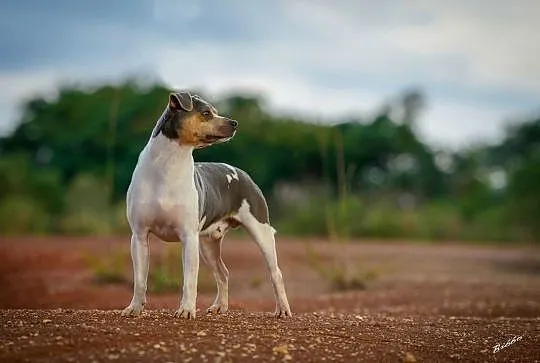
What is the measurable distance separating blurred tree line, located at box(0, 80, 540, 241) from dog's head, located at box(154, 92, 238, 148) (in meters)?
17.3

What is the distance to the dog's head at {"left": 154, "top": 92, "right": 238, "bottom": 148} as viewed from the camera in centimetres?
743

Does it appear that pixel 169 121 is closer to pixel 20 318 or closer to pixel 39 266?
pixel 20 318

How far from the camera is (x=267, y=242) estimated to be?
331 inches

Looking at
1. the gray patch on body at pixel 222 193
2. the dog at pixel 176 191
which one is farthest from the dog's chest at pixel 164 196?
the gray patch on body at pixel 222 193

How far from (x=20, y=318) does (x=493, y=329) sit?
4.35 meters

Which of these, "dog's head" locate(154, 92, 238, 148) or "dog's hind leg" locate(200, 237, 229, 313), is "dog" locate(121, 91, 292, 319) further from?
"dog's hind leg" locate(200, 237, 229, 313)

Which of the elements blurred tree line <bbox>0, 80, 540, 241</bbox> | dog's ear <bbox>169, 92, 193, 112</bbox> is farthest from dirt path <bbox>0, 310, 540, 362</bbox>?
blurred tree line <bbox>0, 80, 540, 241</bbox>

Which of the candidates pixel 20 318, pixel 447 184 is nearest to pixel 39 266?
pixel 20 318

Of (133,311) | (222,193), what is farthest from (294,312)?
(133,311)

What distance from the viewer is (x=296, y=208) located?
37.1 metres

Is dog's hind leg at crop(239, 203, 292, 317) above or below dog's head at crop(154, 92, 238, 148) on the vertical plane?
below

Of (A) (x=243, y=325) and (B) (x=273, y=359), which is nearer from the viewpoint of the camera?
(B) (x=273, y=359)

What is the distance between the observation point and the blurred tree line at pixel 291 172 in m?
31.4

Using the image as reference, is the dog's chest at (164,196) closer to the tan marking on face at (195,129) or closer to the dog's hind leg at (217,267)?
the tan marking on face at (195,129)
